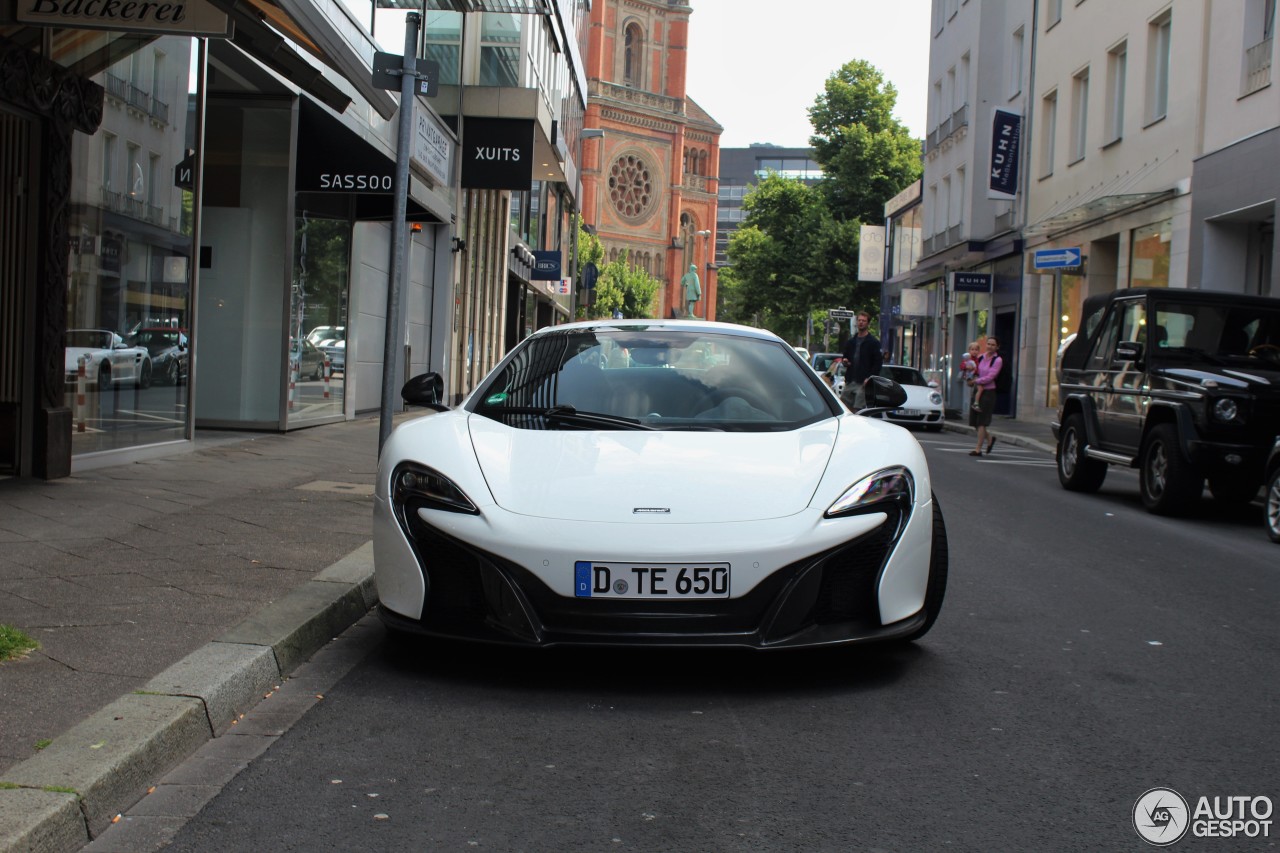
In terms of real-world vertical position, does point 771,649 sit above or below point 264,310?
below

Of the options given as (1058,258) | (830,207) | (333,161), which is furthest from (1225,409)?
(830,207)

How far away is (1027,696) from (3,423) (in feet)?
23.5

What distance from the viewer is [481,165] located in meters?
25.3

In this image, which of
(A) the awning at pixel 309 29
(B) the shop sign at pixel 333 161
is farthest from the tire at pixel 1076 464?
(B) the shop sign at pixel 333 161

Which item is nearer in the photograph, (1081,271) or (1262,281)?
(1262,281)

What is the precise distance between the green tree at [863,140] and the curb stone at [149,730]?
54.4 metres

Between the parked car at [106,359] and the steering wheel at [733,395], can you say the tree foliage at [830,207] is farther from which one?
the steering wheel at [733,395]

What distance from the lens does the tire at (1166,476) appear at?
10.9m

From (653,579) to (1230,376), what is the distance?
8327 millimetres

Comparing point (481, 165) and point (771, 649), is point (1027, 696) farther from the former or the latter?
point (481, 165)

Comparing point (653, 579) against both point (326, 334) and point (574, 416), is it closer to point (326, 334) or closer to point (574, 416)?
point (574, 416)

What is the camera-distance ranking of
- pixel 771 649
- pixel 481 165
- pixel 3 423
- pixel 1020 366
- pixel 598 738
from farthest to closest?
1. pixel 1020 366
2. pixel 481 165
3. pixel 3 423
4. pixel 771 649
5. pixel 598 738

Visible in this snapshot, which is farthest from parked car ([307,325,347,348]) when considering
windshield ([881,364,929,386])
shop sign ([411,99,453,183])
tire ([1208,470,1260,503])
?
windshield ([881,364,929,386])

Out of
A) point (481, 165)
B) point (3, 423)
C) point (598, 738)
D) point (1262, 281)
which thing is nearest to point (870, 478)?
point (598, 738)
